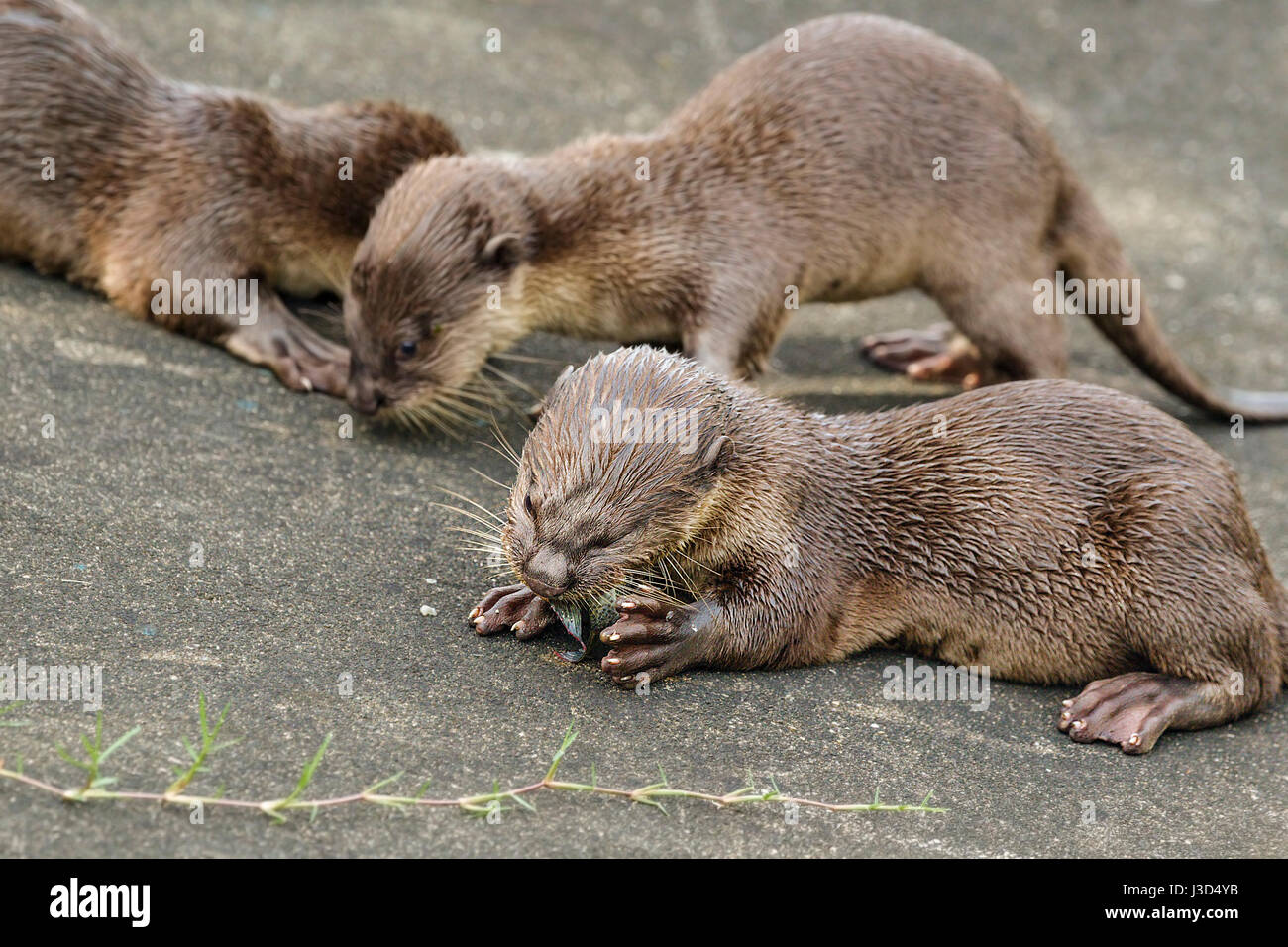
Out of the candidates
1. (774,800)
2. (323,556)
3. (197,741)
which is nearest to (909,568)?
(774,800)

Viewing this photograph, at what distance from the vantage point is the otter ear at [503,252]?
12.7ft

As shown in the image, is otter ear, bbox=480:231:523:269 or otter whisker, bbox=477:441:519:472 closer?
otter whisker, bbox=477:441:519:472

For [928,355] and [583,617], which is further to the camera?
[928,355]

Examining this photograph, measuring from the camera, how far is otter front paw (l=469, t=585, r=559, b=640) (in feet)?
9.91

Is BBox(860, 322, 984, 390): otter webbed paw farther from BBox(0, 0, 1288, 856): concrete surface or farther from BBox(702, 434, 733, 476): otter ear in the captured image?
BBox(702, 434, 733, 476): otter ear

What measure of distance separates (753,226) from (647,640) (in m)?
1.63

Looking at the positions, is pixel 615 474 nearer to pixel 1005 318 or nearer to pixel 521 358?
pixel 521 358

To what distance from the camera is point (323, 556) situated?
3.23 meters

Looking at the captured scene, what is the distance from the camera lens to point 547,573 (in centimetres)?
279

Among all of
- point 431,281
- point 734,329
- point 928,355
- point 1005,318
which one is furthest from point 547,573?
point 928,355

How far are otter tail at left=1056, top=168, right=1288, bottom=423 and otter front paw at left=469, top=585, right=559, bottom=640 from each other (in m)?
2.29

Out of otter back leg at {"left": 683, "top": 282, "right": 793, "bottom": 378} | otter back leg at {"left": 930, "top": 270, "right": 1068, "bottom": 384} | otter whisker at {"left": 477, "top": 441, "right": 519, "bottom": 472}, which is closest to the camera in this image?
otter whisker at {"left": 477, "top": 441, "right": 519, "bottom": 472}

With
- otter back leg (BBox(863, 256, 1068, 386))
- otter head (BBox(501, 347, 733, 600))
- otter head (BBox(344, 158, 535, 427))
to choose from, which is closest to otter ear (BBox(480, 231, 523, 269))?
otter head (BBox(344, 158, 535, 427))

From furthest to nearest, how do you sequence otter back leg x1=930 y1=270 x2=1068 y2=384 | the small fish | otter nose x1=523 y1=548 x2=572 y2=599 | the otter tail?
the otter tail < otter back leg x1=930 y1=270 x2=1068 y2=384 < the small fish < otter nose x1=523 y1=548 x2=572 y2=599
